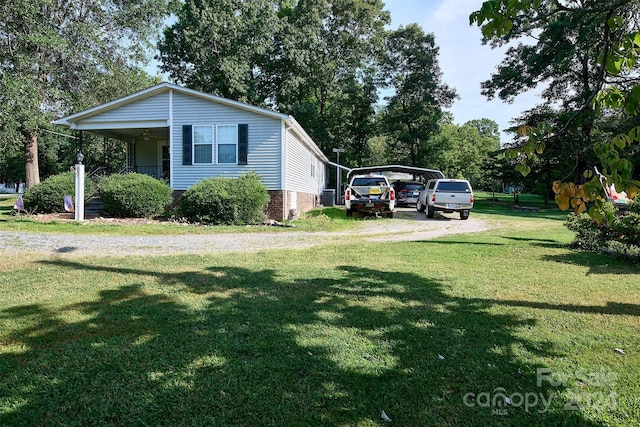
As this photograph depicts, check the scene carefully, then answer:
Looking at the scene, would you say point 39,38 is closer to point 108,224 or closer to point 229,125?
point 229,125

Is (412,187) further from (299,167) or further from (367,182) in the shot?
(299,167)

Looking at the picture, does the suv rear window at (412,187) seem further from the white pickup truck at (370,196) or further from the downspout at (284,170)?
the downspout at (284,170)

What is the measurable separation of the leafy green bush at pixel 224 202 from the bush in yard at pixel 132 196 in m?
1.18

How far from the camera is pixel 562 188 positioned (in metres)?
2.19

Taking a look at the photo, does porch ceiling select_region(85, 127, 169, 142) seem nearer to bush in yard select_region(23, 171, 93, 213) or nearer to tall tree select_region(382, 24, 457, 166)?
bush in yard select_region(23, 171, 93, 213)

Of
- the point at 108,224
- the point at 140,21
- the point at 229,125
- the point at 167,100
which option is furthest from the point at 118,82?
the point at 108,224

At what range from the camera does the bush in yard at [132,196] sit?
12445 mm

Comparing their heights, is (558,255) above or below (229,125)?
below

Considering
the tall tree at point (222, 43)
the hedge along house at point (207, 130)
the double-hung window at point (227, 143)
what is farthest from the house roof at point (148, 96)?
the tall tree at point (222, 43)

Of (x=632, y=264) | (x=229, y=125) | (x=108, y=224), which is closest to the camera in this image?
(x=632, y=264)

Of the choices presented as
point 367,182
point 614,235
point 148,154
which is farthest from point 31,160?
point 614,235

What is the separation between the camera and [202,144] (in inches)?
571

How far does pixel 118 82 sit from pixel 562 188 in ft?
80.7

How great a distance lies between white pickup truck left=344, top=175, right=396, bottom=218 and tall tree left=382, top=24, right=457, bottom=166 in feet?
64.0
